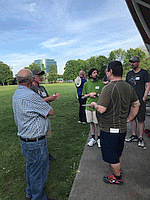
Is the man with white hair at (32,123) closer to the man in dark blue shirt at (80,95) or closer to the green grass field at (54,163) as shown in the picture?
the green grass field at (54,163)

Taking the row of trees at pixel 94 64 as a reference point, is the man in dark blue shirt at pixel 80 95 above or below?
below

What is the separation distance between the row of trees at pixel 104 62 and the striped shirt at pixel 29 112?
142 ft

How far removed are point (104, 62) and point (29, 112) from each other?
192 ft

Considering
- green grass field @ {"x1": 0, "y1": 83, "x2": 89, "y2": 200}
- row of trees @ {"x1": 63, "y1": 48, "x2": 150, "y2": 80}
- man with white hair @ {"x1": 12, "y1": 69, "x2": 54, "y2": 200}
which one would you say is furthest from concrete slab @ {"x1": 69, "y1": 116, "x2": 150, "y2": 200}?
row of trees @ {"x1": 63, "y1": 48, "x2": 150, "y2": 80}

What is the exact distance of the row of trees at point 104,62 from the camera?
47.6 metres

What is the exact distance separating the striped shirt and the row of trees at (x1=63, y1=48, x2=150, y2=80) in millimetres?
43402

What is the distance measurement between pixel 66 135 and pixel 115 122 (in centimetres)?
325

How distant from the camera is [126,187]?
8.38ft

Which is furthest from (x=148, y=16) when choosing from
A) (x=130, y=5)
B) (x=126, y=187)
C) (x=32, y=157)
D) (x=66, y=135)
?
(x=32, y=157)

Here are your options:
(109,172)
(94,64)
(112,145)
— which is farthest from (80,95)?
(94,64)

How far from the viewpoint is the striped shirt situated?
1.91 metres

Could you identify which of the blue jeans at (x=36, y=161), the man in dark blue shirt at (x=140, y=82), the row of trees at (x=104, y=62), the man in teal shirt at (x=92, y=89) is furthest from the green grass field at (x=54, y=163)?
the row of trees at (x=104, y=62)

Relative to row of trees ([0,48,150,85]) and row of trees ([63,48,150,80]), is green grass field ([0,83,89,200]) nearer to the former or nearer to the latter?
row of trees ([63,48,150,80])

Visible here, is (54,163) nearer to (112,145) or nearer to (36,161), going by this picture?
(36,161)
